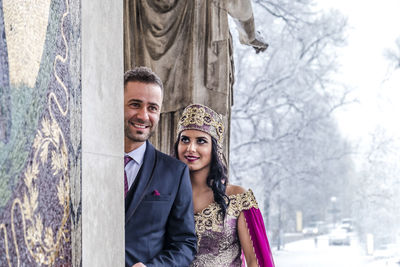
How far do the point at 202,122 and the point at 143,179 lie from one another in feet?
3.09

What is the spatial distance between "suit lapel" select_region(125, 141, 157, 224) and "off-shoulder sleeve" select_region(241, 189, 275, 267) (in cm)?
91

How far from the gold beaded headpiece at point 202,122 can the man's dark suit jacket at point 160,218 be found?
0.85 meters

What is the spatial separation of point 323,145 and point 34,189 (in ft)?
34.7

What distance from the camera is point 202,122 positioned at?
109 inches

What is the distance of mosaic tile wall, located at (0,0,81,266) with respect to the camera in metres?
1.02

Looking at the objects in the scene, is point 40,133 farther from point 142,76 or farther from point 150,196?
point 142,76

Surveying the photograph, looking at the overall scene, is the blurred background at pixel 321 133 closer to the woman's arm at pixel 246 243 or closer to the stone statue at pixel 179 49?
the stone statue at pixel 179 49

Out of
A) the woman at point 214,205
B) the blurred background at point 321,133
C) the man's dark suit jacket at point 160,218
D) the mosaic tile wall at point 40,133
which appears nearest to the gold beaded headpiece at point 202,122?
the woman at point 214,205

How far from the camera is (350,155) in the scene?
1141 cm

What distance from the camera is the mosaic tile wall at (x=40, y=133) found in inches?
40.0

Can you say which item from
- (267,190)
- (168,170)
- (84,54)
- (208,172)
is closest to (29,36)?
(84,54)

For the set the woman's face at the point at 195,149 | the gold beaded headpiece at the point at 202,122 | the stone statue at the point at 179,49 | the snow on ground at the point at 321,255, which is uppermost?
the stone statue at the point at 179,49

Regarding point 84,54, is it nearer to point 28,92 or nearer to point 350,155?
point 28,92

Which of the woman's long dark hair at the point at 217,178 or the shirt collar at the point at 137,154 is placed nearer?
the shirt collar at the point at 137,154
